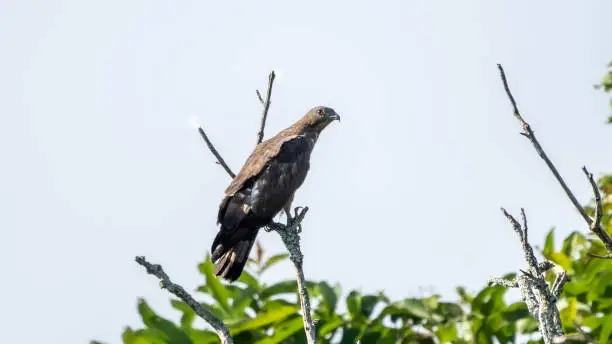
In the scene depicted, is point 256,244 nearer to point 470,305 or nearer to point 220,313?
point 220,313

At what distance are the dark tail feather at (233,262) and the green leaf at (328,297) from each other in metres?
0.67

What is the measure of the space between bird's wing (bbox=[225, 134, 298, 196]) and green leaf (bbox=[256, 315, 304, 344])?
6.91ft

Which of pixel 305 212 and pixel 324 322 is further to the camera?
pixel 324 322

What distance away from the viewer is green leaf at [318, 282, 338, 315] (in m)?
6.09

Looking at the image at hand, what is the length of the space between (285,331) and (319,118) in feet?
13.7

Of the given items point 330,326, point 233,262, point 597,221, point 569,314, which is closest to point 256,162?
point 233,262

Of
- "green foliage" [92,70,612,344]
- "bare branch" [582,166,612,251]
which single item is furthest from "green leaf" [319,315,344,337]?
"bare branch" [582,166,612,251]

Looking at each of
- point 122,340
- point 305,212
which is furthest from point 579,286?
point 122,340

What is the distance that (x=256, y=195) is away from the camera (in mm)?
7660

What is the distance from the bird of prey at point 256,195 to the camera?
22.8ft

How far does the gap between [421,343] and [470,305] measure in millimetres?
403

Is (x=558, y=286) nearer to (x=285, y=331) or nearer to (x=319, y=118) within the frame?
(x=285, y=331)

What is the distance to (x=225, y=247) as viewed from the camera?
706 centimetres

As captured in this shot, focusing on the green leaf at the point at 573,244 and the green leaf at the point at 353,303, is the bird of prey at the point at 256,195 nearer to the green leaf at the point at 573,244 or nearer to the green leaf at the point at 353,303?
the green leaf at the point at 353,303
